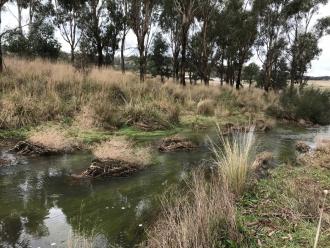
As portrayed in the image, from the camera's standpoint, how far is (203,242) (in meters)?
3.77

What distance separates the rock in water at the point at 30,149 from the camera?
887cm

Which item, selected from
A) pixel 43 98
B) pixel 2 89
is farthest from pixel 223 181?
pixel 2 89

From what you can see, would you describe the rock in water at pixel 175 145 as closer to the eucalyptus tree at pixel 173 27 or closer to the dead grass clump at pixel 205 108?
the dead grass clump at pixel 205 108

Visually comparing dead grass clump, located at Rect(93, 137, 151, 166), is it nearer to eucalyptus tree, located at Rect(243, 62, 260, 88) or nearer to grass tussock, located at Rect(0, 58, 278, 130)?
grass tussock, located at Rect(0, 58, 278, 130)

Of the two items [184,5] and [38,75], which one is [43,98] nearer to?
[38,75]

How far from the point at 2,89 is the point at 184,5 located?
12.9m

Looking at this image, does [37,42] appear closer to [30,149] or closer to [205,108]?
[205,108]

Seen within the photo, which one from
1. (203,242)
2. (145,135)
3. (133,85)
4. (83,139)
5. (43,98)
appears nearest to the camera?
(203,242)

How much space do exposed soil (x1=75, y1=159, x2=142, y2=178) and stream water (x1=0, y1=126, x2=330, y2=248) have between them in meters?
0.21

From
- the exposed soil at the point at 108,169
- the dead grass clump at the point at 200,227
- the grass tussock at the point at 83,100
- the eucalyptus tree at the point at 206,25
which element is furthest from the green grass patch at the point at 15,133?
the eucalyptus tree at the point at 206,25

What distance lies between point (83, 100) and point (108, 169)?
268 inches

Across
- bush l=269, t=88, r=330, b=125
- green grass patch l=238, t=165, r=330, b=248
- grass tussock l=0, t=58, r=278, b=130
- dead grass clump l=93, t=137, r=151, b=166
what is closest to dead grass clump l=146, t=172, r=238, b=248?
green grass patch l=238, t=165, r=330, b=248

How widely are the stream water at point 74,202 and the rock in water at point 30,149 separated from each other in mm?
267

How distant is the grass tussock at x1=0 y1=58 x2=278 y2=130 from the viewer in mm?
12008
